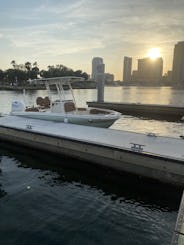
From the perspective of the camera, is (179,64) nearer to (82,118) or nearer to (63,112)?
(63,112)

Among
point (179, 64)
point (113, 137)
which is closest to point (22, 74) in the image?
point (179, 64)

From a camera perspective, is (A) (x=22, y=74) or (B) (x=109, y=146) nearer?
(B) (x=109, y=146)

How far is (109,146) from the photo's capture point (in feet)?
34.4

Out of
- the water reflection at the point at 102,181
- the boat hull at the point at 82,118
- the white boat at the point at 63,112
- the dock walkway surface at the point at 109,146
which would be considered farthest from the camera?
the white boat at the point at 63,112

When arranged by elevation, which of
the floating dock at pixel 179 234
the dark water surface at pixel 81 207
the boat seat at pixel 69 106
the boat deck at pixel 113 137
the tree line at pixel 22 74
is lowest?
the dark water surface at pixel 81 207

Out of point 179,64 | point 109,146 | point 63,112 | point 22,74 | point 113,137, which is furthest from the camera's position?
point 179,64

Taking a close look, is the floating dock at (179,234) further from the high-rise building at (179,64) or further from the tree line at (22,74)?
the high-rise building at (179,64)

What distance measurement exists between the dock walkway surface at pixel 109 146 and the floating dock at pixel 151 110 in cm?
1612

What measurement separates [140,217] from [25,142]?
8730mm

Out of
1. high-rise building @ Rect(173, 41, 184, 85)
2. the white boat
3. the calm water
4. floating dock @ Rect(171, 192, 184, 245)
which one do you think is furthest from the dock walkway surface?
high-rise building @ Rect(173, 41, 184, 85)

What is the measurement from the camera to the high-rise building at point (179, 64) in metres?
170

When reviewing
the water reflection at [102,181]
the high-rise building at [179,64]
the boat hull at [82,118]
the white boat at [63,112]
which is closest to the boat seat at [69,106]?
the white boat at [63,112]

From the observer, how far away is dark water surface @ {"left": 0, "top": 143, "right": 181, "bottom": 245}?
21.7 feet

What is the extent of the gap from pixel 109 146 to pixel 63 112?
22.0 feet
